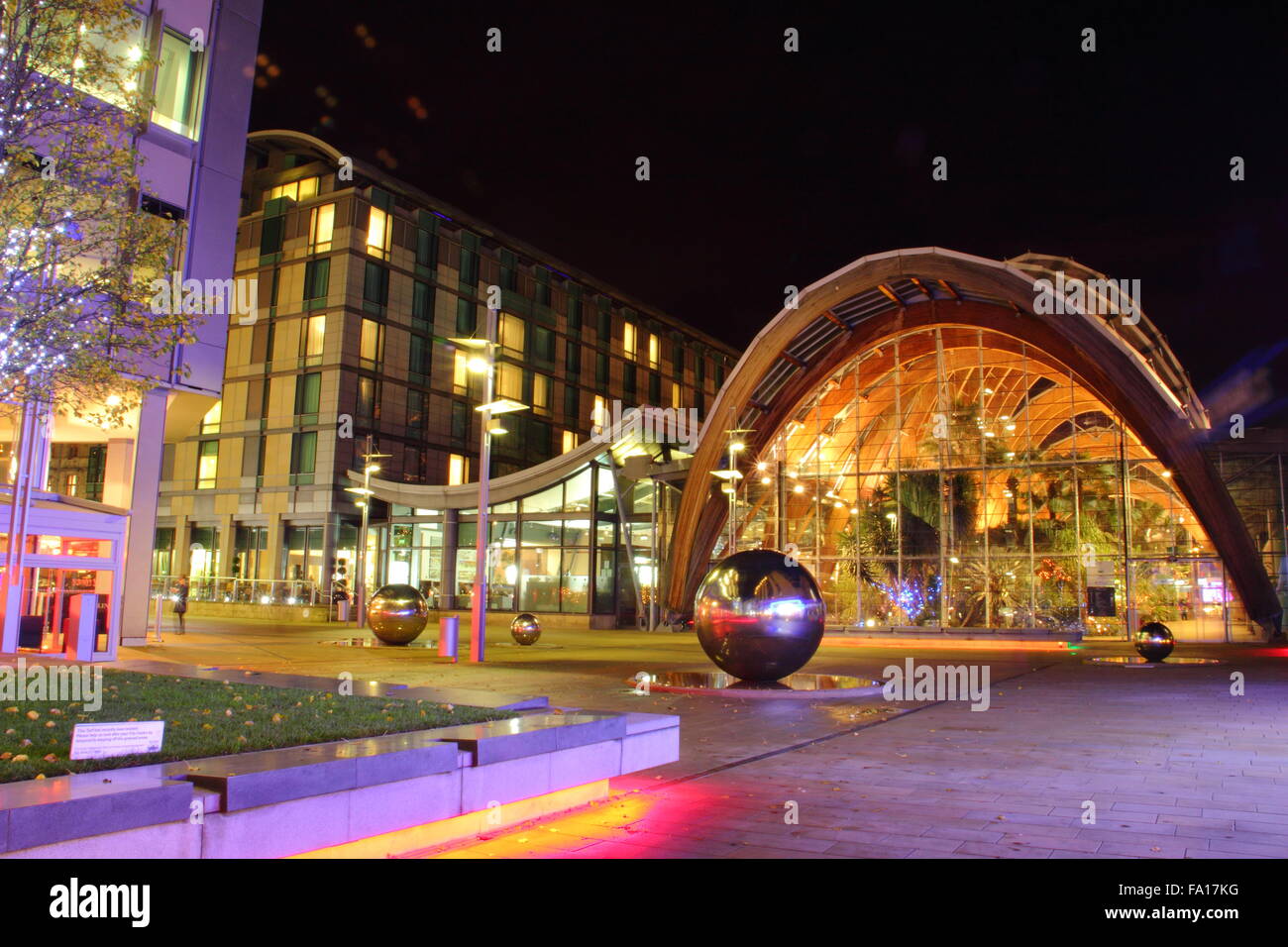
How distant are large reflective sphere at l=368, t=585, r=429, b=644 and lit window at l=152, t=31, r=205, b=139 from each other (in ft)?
44.1

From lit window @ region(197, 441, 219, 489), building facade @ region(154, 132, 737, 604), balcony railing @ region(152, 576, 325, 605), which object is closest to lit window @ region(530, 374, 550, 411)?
building facade @ region(154, 132, 737, 604)

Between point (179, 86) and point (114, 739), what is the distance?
24.7 meters

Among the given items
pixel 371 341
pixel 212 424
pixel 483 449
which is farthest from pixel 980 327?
pixel 212 424

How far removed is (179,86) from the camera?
1004 inches

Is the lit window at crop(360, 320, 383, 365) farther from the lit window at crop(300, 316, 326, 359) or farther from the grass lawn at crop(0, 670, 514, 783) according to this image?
the grass lawn at crop(0, 670, 514, 783)

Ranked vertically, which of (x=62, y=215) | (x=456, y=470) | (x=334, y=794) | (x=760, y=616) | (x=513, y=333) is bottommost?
(x=334, y=794)

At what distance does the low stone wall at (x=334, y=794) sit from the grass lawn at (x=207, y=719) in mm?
444

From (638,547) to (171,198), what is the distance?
26.5 meters

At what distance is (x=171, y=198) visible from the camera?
81.1 feet

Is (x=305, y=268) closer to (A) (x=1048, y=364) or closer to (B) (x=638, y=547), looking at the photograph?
(B) (x=638, y=547)

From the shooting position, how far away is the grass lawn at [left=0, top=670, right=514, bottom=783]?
19.6ft

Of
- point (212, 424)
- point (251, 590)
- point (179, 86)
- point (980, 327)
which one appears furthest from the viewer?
point (212, 424)

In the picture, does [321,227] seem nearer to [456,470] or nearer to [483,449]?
[456,470]
